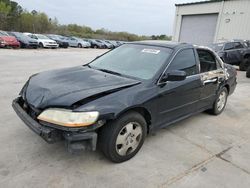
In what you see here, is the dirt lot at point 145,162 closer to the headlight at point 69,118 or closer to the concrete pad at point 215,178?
the concrete pad at point 215,178

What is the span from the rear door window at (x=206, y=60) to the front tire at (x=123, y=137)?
1.79 meters

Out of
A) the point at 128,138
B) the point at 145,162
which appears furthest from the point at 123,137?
the point at 145,162

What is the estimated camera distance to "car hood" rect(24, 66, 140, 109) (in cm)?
255

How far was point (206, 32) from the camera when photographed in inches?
820

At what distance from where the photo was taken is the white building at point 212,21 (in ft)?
60.8

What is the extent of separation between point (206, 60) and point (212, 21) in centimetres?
1837

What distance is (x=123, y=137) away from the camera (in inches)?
112

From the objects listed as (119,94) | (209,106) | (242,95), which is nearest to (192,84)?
(209,106)

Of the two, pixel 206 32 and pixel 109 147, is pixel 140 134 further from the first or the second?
pixel 206 32

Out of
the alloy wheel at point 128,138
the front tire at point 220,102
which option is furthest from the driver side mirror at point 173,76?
the front tire at point 220,102

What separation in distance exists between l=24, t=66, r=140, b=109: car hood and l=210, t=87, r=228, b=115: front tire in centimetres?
244

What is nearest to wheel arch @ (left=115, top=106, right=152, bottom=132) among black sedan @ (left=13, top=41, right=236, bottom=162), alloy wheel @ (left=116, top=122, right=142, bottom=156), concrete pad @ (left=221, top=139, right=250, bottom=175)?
black sedan @ (left=13, top=41, right=236, bottom=162)

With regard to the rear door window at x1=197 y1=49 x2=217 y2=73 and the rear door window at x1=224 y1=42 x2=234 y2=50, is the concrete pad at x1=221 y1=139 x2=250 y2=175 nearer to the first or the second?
the rear door window at x1=197 y1=49 x2=217 y2=73

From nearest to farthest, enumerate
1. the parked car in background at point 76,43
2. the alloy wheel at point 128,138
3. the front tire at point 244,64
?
the alloy wheel at point 128,138 → the front tire at point 244,64 → the parked car in background at point 76,43
